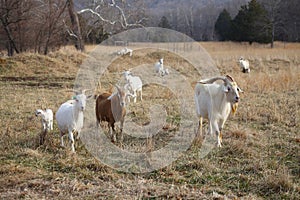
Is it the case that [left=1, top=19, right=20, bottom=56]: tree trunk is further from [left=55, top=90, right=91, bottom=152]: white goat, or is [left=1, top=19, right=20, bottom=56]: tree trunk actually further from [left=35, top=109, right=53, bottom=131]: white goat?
[left=55, top=90, right=91, bottom=152]: white goat

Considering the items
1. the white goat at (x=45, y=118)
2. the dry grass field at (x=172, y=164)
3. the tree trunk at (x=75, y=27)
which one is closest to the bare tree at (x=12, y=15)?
the tree trunk at (x=75, y=27)

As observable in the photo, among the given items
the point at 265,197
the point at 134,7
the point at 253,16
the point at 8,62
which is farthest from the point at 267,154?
the point at 253,16

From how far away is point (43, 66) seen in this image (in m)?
19.5

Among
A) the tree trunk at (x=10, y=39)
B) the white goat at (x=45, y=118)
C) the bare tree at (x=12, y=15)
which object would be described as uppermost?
the bare tree at (x=12, y=15)

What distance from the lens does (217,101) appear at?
7.87 meters

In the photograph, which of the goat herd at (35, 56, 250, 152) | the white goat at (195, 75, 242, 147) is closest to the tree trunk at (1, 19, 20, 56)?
the goat herd at (35, 56, 250, 152)

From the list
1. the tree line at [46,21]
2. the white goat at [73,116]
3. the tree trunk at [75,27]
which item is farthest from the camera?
the tree trunk at [75,27]

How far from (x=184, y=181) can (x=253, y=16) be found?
40155mm

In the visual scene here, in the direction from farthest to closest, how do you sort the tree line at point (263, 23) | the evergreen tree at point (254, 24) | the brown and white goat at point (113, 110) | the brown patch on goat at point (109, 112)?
the tree line at point (263, 23) → the evergreen tree at point (254, 24) → the brown patch on goat at point (109, 112) → the brown and white goat at point (113, 110)

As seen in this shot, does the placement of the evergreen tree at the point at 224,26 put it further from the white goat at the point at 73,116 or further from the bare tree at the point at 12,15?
the white goat at the point at 73,116

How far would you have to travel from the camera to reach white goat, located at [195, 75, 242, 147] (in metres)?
7.59

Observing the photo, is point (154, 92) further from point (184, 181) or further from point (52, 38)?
point (52, 38)

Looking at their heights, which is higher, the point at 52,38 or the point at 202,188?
the point at 52,38

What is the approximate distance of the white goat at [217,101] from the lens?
759 centimetres
